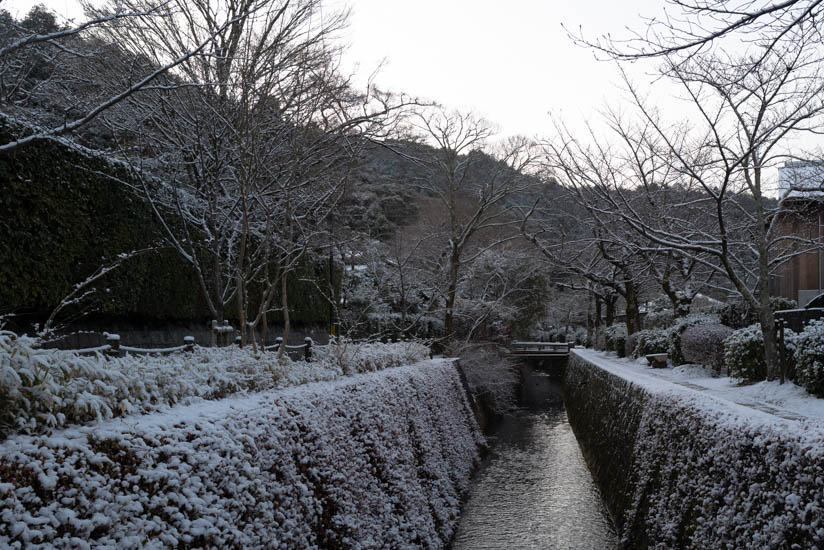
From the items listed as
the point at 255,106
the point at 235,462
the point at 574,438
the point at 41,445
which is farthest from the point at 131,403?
the point at 574,438

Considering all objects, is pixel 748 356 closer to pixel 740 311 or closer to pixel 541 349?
pixel 740 311

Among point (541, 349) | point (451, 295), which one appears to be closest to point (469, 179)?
point (451, 295)

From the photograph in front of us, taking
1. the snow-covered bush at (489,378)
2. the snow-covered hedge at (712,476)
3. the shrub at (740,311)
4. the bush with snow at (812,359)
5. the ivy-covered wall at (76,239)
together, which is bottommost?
the snow-covered bush at (489,378)

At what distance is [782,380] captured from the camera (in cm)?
888

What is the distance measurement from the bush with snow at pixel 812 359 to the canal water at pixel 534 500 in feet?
10.6

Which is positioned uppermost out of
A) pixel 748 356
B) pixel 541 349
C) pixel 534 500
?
pixel 748 356

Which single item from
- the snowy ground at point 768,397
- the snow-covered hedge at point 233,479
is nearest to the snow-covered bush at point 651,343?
the snowy ground at point 768,397

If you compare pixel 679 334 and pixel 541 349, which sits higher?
pixel 679 334

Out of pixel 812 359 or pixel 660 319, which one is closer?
pixel 812 359

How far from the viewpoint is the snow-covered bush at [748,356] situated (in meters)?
10.1

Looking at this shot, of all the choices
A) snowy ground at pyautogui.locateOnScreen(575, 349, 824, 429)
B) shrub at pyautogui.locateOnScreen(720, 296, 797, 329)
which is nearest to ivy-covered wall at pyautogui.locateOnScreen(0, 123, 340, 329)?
snowy ground at pyautogui.locateOnScreen(575, 349, 824, 429)

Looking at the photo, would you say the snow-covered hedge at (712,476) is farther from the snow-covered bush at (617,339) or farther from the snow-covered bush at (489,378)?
the snow-covered bush at (617,339)

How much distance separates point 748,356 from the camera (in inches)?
404

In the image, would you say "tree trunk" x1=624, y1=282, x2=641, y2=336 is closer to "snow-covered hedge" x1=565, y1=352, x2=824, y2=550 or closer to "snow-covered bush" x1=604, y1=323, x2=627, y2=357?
"snow-covered bush" x1=604, y1=323, x2=627, y2=357
